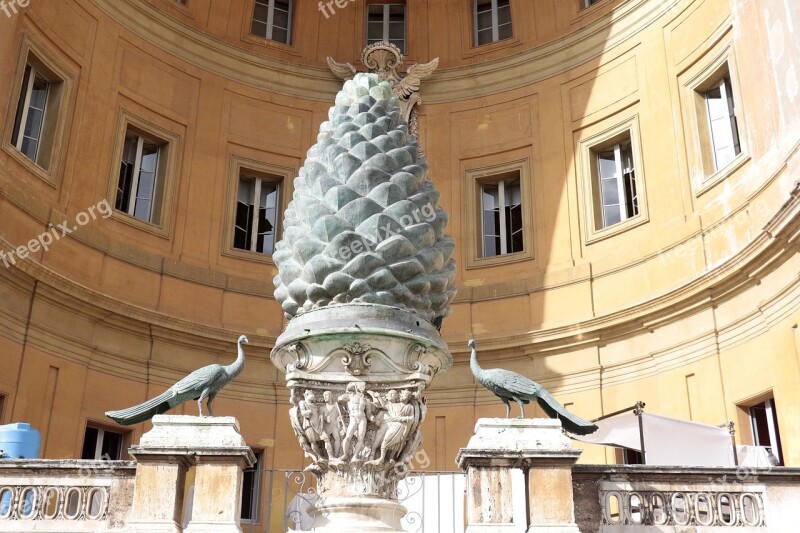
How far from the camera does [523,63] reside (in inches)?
684

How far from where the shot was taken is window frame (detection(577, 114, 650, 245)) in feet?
50.1

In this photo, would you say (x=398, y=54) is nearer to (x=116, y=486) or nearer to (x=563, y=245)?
(x=563, y=245)

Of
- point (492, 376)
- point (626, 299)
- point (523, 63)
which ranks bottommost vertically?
point (492, 376)

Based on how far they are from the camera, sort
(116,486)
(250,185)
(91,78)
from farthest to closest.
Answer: (250,185), (91,78), (116,486)

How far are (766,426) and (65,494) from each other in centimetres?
972

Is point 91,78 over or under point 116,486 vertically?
over

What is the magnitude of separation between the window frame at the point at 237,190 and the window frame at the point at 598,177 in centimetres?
537

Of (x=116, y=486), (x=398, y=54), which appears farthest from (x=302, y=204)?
(x=398, y=54)

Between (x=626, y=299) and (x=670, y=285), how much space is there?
0.86 meters

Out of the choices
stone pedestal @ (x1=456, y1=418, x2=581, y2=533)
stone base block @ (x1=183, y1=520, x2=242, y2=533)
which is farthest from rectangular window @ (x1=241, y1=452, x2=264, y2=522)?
stone pedestal @ (x1=456, y1=418, x2=581, y2=533)

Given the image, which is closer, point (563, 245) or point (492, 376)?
point (492, 376)

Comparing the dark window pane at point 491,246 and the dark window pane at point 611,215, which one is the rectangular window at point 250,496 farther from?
the dark window pane at point 611,215

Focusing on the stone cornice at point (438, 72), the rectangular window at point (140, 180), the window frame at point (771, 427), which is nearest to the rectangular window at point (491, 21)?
the stone cornice at point (438, 72)

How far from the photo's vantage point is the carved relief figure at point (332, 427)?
5.97 metres
